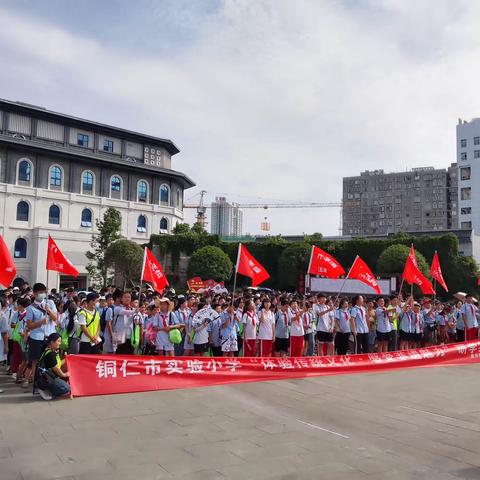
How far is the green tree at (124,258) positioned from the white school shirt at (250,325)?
27721mm

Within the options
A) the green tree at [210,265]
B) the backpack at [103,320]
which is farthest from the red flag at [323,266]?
the green tree at [210,265]

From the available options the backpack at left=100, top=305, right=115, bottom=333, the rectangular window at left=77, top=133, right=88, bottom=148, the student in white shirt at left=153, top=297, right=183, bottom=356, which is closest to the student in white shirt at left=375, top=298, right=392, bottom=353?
the student in white shirt at left=153, top=297, right=183, bottom=356

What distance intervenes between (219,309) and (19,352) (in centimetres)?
452

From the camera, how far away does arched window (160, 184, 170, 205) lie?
60.0m

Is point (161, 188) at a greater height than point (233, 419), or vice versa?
point (161, 188)

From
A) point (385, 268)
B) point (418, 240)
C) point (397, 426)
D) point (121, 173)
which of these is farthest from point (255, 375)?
point (121, 173)

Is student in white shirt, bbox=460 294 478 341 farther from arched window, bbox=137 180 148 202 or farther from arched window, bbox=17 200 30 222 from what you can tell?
arched window, bbox=137 180 148 202

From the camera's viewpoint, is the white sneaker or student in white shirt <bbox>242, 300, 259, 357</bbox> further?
student in white shirt <bbox>242, 300, 259, 357</bbox>

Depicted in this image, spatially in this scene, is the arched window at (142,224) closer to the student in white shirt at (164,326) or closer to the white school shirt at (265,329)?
the white school shirt at (265,329)

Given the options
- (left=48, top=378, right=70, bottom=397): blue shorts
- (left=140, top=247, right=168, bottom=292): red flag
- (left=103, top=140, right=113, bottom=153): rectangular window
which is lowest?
(left=48, top=378, right=70, bottom=397): blue shorts

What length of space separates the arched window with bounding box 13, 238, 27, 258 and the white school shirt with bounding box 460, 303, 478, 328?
42955mm

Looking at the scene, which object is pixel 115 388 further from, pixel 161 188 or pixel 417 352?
pixel 161 188

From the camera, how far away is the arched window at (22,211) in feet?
161

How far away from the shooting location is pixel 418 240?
39.2 meters
